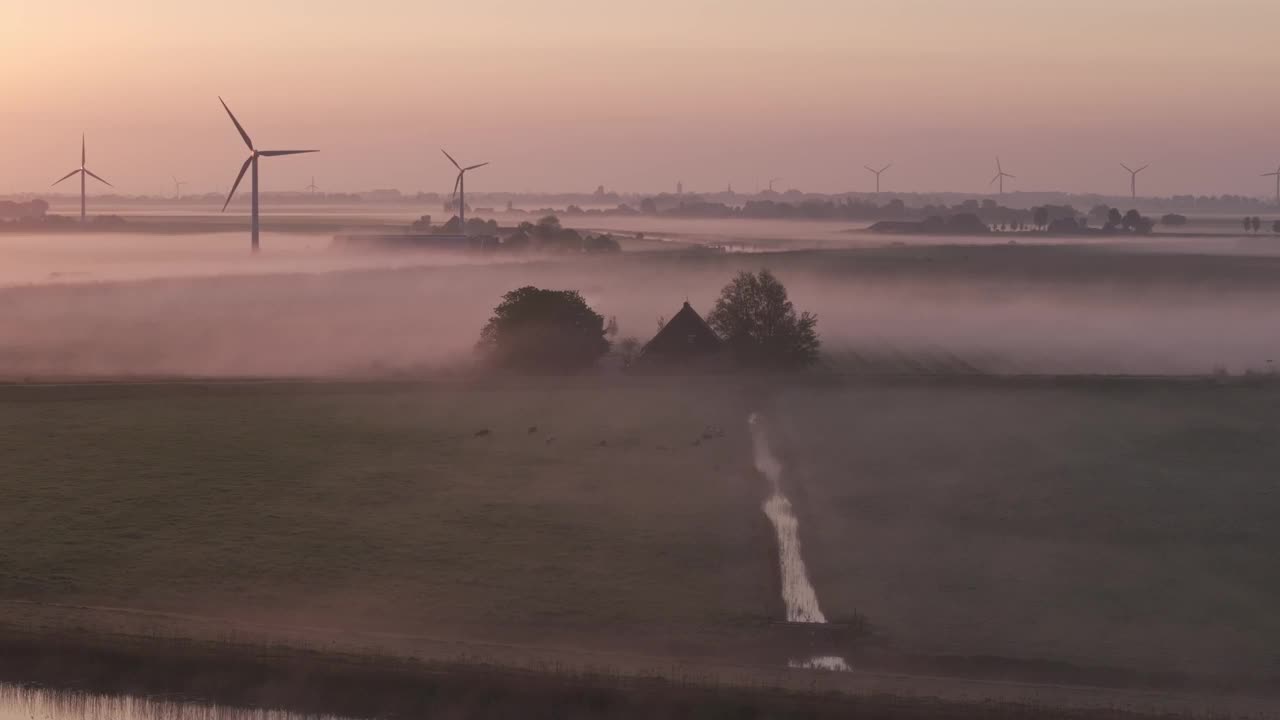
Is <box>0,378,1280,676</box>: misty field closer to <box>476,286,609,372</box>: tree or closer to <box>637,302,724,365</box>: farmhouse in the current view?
<box>637,302,724,365</box>: farmhouse

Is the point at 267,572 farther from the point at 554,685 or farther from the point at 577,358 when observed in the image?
the point at 577,358

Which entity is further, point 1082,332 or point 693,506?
point 1082,332

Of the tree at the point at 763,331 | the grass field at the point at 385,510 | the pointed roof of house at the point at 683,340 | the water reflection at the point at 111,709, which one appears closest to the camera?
the water reflection at the point at 111,709

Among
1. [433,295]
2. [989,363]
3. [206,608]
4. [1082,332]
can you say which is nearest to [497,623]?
[206,608]

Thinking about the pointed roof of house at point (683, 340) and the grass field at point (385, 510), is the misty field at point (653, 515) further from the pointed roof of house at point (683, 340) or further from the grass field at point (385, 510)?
the pointed roof of house at point (683, 340)

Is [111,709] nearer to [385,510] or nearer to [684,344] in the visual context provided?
[385,510]

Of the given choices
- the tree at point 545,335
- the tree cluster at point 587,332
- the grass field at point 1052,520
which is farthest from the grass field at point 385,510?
the tree cluster at point 587,332

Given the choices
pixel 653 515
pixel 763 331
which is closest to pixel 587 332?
pixel 763 331

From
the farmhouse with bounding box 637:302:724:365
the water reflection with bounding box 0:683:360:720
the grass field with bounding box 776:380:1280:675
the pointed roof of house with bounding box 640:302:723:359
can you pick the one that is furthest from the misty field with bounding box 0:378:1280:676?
the pointed roof of house with bounding box 640:302:723:359
